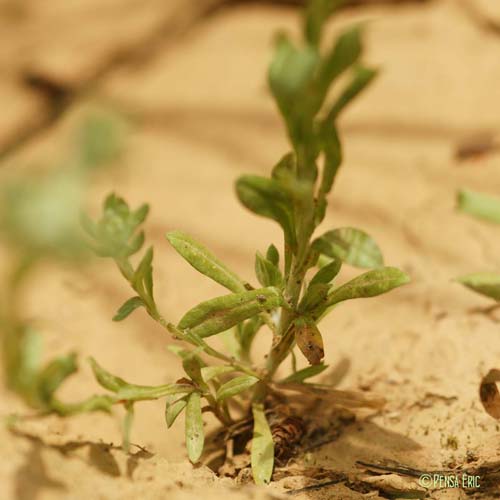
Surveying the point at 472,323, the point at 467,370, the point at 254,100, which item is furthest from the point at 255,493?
the point at 254,100

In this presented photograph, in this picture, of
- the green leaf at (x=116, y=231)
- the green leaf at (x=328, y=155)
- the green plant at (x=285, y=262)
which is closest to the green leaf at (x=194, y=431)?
the green plant at (x=285, y=262)

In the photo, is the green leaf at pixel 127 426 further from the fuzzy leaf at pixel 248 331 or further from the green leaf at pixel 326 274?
the green leaf at pixel 326 274

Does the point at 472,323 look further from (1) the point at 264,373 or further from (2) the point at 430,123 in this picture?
(2) the point at 430,123

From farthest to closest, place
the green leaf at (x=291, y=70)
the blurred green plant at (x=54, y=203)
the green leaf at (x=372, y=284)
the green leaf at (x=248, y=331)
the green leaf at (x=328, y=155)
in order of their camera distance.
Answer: the green leaf at (x=248, y=331)
the green leaf at (x=372, y=284)
the green leaf at (x=328, y=155)
the green leaf at (x=291, y=70)
the blurred green plant at (x=54, y=203)

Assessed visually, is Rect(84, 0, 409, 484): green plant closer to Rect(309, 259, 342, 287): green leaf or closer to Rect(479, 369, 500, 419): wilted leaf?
Rect(309, 259, 342, 287): green leaf

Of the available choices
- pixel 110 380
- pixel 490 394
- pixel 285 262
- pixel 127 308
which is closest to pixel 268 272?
pixel 285 262

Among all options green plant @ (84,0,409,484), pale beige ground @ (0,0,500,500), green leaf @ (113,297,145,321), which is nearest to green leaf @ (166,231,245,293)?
green plant @ (84,0,409,484)
